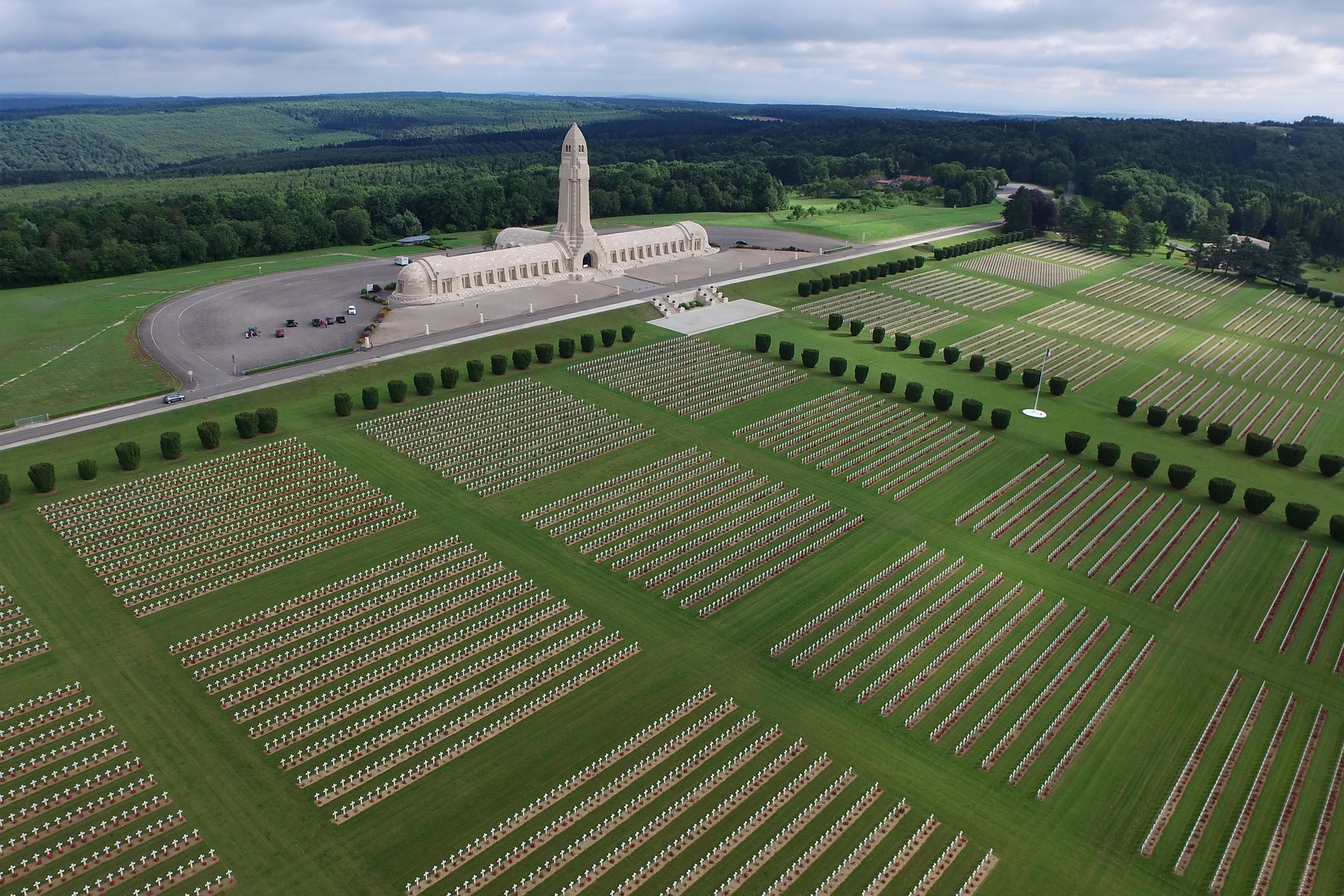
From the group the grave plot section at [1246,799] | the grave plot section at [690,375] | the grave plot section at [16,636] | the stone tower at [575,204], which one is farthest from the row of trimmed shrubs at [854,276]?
the grave plot section at [16,636]

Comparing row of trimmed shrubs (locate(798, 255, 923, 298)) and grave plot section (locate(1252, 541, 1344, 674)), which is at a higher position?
row of trimmed shrubs (locate(798, 255, 923, 298))

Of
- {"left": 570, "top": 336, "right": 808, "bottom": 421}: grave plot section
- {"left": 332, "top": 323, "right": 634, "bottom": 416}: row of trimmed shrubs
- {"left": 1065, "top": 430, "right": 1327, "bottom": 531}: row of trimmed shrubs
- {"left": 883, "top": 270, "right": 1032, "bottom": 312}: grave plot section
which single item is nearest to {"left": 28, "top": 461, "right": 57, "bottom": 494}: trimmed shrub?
{"left": 332, "top": 323, "right": 634, "bottom": 416}: row of trimmed shrubs

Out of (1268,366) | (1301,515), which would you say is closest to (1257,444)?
(1301,515)

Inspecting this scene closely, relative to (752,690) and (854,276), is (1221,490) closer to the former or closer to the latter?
(752,690)

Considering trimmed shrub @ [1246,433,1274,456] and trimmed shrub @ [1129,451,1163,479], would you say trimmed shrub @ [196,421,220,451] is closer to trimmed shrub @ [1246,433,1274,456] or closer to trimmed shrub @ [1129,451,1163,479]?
trimmed shrub @ [1129,451,1163,479]

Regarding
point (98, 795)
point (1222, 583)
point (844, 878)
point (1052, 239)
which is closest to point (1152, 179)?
point (1052, 239)

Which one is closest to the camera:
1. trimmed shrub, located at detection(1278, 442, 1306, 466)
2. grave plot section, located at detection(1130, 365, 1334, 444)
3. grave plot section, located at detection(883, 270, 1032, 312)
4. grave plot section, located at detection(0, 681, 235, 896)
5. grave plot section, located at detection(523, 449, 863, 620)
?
grave plot section, located at detection(0, 681, 235, 896)
